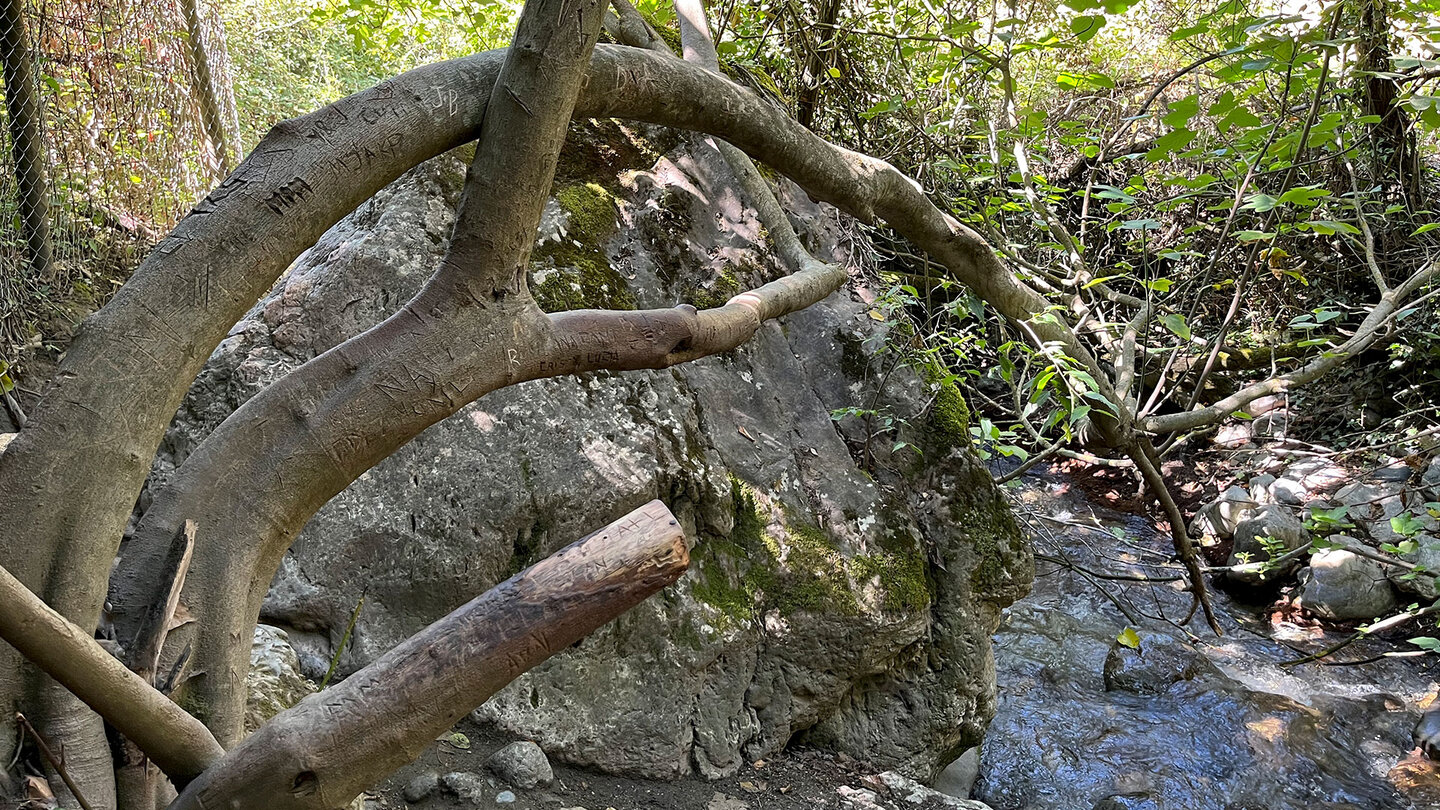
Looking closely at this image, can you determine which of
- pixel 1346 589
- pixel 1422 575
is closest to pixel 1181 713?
pixel 1346 589

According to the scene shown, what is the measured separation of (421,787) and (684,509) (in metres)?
1.24

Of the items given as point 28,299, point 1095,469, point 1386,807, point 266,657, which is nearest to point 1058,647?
point 1386,807

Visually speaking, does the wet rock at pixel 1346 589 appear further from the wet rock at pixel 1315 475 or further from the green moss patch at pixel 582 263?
the green moss patch at pixel 582 263

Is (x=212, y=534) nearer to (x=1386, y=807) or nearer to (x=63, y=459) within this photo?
(x=63, y=459)

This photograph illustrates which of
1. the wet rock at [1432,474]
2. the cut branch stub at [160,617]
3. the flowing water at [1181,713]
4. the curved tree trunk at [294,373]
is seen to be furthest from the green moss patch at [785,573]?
the wet rock at [1432,474]

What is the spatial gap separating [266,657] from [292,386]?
45.5 inches

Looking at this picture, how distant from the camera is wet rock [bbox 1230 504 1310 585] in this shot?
5.95 metres

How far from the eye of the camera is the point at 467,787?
2475 millimetres

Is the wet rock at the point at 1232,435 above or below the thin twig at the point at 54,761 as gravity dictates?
above

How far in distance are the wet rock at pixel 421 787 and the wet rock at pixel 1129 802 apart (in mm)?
3164

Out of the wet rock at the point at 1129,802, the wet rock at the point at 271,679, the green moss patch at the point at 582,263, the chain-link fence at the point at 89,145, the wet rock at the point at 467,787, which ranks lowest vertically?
the wet rock at the point at 1129,802

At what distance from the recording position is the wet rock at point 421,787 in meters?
2.41

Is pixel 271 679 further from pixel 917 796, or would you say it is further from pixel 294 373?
pixel 917 796

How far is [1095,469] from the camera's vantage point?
7363mm
